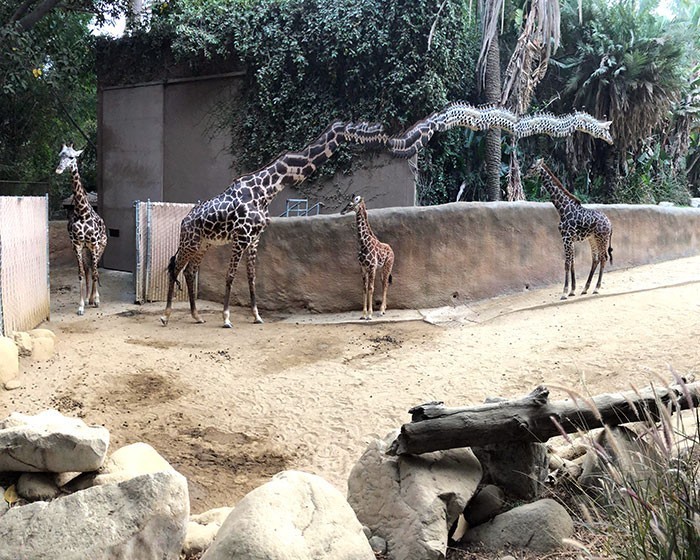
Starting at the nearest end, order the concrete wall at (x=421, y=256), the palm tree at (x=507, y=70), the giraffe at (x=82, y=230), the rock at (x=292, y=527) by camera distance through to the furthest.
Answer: the rock at (x=292, y=527)
the concrete wall at (x=421, y=256)
the giraffe at (x=82, y=230)
the palm tree at (x=507, y=70)

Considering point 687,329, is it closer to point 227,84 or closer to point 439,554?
point 439,554

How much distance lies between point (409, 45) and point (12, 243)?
7.89m

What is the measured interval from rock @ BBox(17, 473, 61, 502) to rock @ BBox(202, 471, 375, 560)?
1.24 metres

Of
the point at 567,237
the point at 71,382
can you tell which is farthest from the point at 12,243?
the point at 567,237

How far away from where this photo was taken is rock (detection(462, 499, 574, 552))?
3.35m

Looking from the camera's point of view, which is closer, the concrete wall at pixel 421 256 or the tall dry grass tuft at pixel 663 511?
the tall dry grass tuft at pixel 663 511

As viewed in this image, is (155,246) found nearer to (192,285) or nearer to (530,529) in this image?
(192,285)

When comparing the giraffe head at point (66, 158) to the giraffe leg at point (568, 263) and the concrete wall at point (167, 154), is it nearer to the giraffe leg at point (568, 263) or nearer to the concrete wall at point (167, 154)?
the concrete wall at point (167, 154)

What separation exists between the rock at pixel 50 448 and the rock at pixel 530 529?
2.07m

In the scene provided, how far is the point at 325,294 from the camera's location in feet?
32.4

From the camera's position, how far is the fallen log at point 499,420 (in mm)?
3635

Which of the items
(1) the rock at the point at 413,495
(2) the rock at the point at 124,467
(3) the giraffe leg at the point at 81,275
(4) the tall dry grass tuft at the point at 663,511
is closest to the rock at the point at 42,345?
(3) the giraffe leg at the point at 81,275

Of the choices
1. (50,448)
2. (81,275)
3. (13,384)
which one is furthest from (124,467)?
(81,275)

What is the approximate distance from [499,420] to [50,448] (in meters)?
2.40
